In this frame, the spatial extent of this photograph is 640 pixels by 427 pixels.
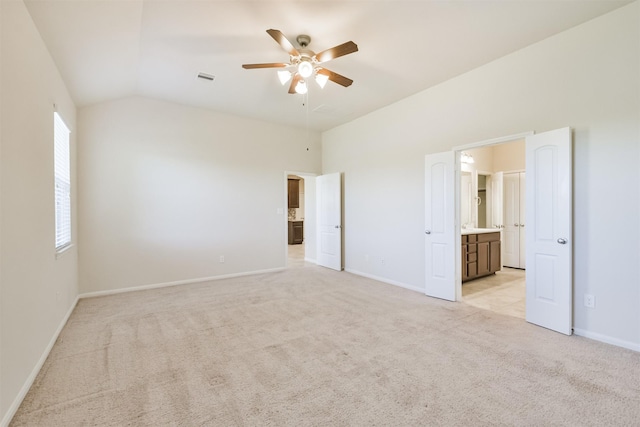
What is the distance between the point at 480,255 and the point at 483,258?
0.45 ft

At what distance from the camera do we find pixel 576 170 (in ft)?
9.70

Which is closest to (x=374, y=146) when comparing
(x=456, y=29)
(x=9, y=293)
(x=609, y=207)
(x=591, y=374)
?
(x=456, y=29)

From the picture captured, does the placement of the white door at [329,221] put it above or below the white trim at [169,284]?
above

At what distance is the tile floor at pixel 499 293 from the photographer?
3.78 metres

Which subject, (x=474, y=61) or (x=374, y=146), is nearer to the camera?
(x=474, y=61)

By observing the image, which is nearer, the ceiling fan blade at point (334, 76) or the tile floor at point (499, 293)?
the ceiling fan blade at point (334, 76)

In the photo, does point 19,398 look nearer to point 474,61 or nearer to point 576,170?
point 576,170

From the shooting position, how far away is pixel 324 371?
2305 millimetres

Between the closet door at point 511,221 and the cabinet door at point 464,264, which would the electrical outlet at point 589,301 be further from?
the closet door at point 511,221

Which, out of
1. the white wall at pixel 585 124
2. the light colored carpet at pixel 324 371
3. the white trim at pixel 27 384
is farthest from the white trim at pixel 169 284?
the white wall at pixel 585 124

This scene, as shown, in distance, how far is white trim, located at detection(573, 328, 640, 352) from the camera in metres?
2.62

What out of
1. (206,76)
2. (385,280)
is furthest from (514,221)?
(206,76)

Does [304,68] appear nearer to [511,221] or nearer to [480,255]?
[480,255]

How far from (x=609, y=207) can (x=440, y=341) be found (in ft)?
6.65
